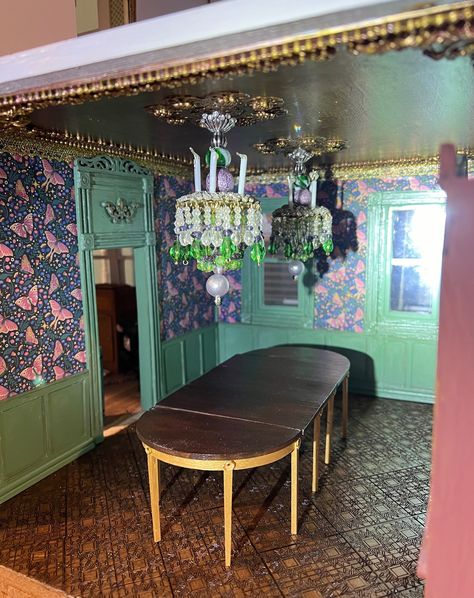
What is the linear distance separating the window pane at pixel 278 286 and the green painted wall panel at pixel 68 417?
8.20 feet

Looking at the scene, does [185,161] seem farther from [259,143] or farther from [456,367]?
[456,367]

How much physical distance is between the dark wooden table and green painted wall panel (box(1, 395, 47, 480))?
1058 millimetres

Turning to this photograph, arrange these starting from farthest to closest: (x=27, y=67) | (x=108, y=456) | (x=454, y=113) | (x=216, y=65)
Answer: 1. (x=108, y=456)
2. (x=454, y=113)
3. (x=27, y=67)
4. (x=216, y=65)

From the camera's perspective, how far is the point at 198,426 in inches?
108

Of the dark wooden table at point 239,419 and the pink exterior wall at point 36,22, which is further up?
the pink exterior wall at point 36,22

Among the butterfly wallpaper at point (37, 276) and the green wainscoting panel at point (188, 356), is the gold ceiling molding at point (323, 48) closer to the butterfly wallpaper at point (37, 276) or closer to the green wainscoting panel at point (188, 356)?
the butterfly wallpaper at point (37, 276)

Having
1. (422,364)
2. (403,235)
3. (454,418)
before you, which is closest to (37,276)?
(454,418)

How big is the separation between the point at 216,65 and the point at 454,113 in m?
1.81

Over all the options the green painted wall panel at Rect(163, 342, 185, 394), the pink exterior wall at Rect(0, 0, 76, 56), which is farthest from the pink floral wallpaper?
the green painted wall panel at Rect(163, 342, 185, 394)

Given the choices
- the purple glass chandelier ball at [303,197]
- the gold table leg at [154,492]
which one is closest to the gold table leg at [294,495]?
the gold table leg at [154,492]

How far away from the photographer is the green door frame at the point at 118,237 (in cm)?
379

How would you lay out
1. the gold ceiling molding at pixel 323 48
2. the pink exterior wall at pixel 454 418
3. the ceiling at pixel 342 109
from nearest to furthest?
the pink exterior wall at pixel 454 418
the gold ceiling molding at pixel 323 48
the ceiling at pixel 342 109

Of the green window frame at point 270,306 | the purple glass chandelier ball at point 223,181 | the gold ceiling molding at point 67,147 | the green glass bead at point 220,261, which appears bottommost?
the green window frame at point 270,306

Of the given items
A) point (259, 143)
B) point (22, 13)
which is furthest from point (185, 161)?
point (22, 13)
